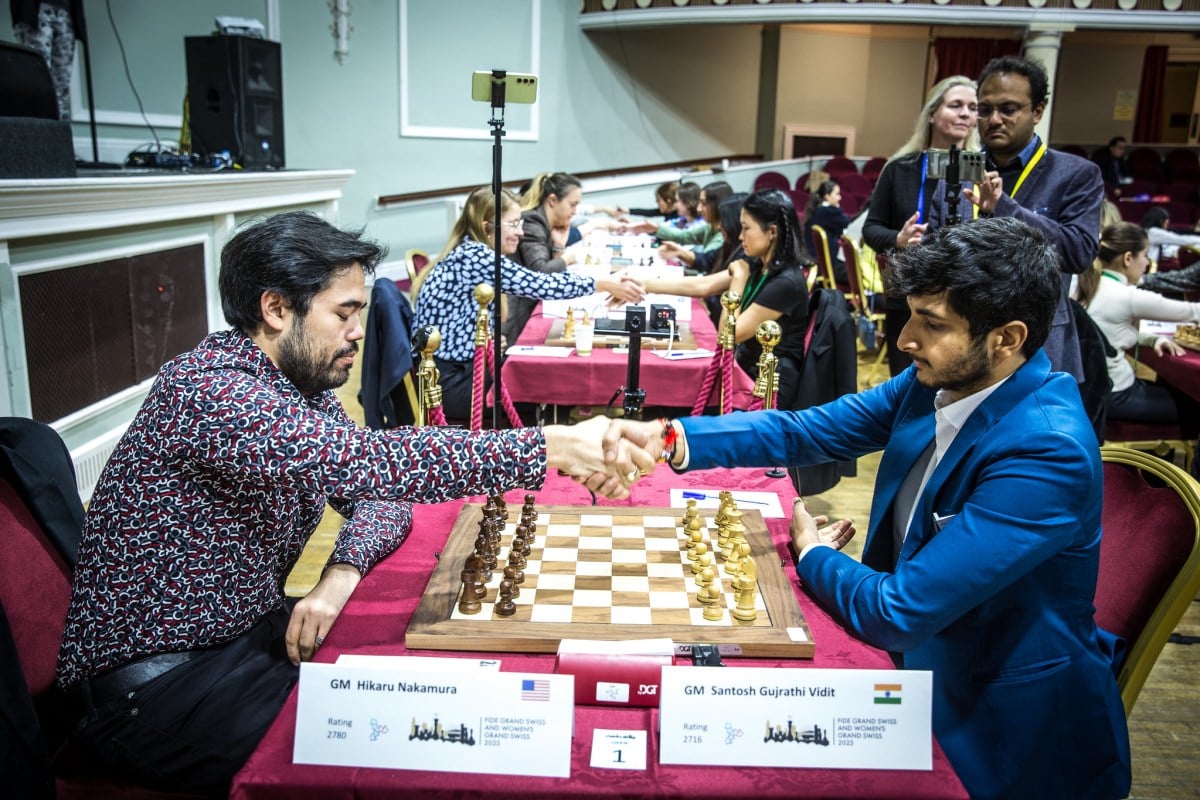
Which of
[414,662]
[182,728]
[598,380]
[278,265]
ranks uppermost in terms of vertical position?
[278,265]

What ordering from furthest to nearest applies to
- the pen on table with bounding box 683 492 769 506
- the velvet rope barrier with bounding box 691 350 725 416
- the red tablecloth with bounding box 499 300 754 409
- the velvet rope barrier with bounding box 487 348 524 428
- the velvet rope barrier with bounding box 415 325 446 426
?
1. the red tablecloth with bounding box 499 300 754 409
2. the velvet rope barrier with bounding box 487 348 524 428
3. the velvet rope barrier with bounding box 691 350 725 416
4. the velvet rope barrier with bounding box 415 325 446 426
5. the pen on table with bounding box 683 492 769 506

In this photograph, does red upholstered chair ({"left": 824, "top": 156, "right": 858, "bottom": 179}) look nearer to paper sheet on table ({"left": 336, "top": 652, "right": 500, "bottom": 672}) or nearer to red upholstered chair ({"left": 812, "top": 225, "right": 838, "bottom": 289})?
red upholstered chair ({"left": 812, "top": 225, "right": 838, "bottom": 289})

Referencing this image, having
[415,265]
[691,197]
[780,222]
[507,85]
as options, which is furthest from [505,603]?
[691,197]

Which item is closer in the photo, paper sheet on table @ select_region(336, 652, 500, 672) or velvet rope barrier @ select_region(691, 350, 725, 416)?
paper sheet on table @ select_region(336, 652, 500, 672)

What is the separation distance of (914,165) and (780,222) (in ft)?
1.92

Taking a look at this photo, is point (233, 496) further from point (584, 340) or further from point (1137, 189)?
point (1137, 189)

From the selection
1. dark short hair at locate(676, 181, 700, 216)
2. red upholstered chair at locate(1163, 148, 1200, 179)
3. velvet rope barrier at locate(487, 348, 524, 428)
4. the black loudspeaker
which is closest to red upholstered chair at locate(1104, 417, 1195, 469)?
velvet rope barrier at locate(487, 348, 524, 428)

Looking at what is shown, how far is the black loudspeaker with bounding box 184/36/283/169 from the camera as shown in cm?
599

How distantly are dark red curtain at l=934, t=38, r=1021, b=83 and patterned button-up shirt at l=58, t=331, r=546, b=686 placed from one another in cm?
1577

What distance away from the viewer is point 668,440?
1.84m

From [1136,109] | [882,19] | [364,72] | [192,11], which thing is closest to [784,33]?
[882,19]

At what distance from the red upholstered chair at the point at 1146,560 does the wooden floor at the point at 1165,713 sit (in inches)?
32.5

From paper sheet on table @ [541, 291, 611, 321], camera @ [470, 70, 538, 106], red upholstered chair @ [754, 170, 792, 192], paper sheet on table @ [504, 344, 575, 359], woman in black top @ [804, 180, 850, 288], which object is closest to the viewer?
camera @ [470, 70, 538, 106]

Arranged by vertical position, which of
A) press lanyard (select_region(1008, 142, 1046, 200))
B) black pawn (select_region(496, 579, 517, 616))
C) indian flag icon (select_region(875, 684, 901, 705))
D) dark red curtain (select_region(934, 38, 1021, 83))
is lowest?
black pawn (select_region(496, 579, 517, 616))
